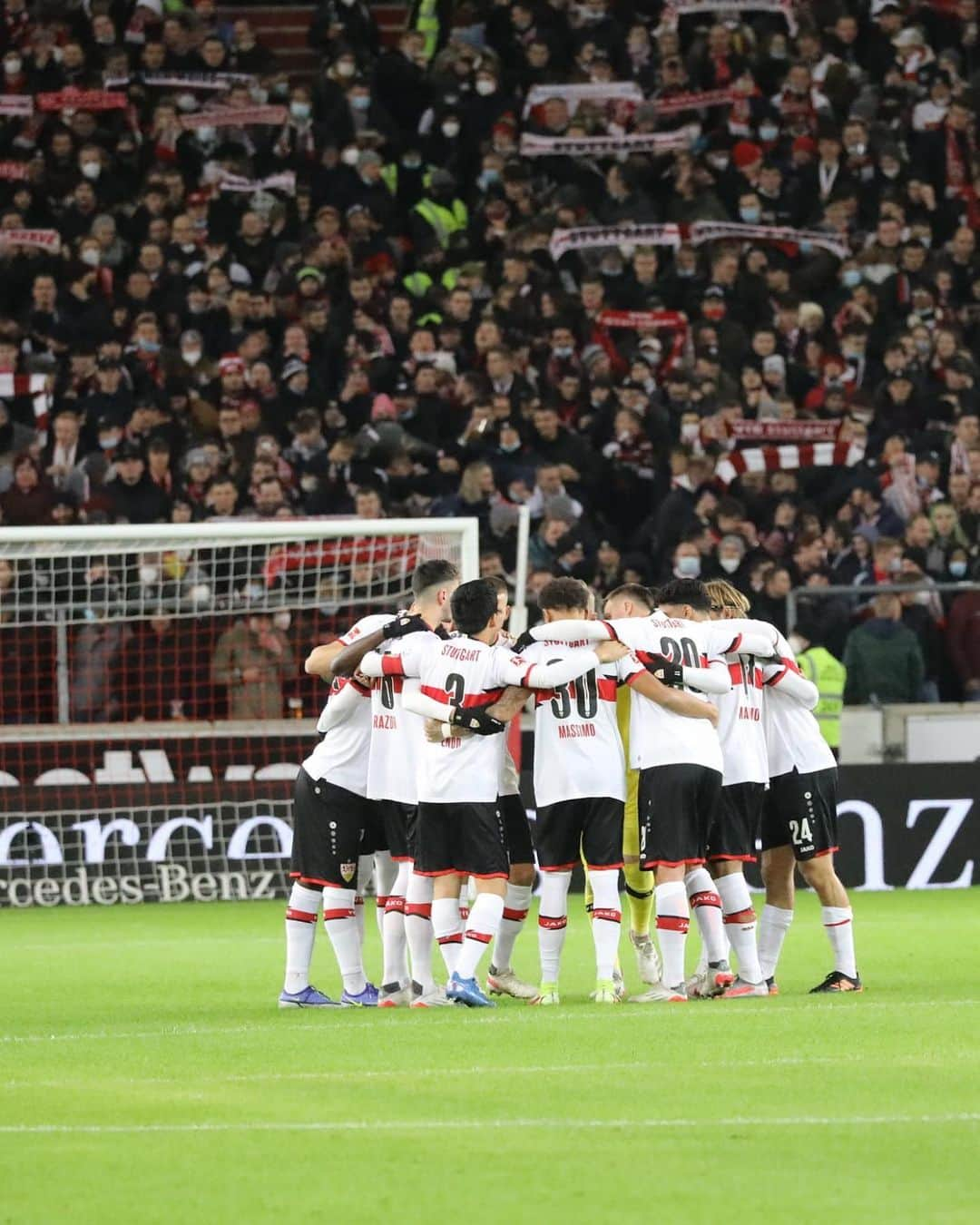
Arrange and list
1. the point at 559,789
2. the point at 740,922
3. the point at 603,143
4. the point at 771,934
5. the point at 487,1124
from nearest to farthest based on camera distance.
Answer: the point at 487,1124, the point at 559,789, the point at 740,922, the point at 771,934, the point at 603,143

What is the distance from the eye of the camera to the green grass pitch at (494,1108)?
19.5ft

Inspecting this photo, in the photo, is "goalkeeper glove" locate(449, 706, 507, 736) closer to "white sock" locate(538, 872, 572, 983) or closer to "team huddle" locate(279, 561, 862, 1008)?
"team huddle" locate(279, 561, 862, 1008)

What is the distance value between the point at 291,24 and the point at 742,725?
18.6m

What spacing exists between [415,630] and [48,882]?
7904mm

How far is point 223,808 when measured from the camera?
57.3 ft

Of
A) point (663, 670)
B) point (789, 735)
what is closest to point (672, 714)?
point (663, 670)

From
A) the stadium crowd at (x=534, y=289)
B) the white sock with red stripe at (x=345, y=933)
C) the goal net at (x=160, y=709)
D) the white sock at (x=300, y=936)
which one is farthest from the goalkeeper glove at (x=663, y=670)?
the stadium crowd at (x=534, y=289)

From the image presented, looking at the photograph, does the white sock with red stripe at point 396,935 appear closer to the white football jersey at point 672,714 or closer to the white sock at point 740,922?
the white football jersey at point 672,714

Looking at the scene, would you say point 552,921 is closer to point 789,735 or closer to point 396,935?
point 396,935

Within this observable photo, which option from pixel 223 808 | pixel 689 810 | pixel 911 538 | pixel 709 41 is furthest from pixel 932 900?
pixel 709 41

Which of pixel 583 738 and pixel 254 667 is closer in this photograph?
pixel 583 738

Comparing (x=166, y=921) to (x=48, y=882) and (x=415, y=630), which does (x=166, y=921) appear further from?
(x=415, y=630)

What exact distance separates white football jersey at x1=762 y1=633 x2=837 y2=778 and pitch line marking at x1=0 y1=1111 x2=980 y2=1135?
3969 millimetres

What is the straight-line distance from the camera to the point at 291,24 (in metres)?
27.4
